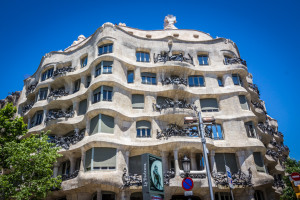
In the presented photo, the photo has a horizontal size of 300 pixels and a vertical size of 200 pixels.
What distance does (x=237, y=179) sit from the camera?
23703 mm

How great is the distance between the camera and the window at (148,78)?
96.3 feet

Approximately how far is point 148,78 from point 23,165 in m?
15.7

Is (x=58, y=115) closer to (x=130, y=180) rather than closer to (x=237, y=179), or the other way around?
(x=130, y=180)

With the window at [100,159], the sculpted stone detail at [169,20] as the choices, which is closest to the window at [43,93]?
the window at [100,159]

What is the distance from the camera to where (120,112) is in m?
25.2

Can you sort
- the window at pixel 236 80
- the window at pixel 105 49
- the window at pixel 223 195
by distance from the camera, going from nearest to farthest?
the window at pixel 223 195, the window at pixel 105 49, the window at pixel 236 80

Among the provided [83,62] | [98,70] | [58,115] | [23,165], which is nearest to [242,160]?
[98,70]

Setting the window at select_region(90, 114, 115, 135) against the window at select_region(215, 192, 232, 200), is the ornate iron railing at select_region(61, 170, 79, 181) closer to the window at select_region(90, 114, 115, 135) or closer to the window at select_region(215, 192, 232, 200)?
the window at select_region(90, 114, 115, 135)

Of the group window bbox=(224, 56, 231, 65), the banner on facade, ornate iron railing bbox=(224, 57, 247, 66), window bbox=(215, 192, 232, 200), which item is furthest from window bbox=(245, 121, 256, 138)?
the banner on facade

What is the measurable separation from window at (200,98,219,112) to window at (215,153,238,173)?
5.19 metres

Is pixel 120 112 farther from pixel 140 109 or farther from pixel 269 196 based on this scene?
pixel 269 196

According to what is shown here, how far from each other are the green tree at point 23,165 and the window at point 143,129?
8.34 m

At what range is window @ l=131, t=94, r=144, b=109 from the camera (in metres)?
27.5

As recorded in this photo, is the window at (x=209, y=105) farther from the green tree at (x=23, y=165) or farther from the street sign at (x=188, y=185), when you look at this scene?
the street sign at (x=188, y=185)
